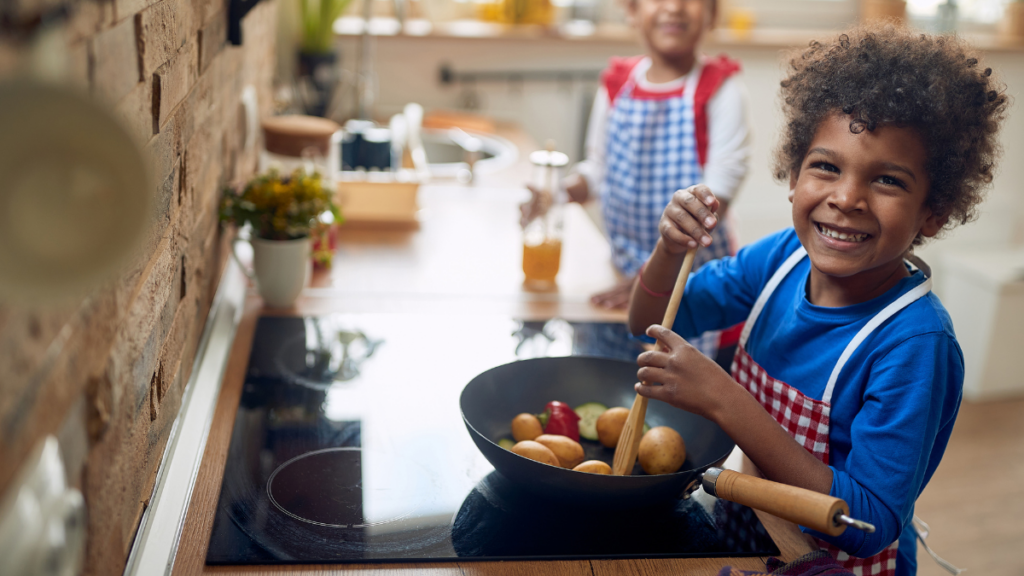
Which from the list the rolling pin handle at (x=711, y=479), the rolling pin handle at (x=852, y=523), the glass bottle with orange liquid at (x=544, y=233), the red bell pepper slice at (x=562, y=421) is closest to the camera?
the rolling pin handle at (x=852, y=523)

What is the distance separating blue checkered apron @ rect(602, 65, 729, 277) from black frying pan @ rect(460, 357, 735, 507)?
0.57m

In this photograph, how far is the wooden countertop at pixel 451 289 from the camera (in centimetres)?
83

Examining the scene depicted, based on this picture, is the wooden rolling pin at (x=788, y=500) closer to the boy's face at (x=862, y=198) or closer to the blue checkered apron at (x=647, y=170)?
the boy's face at (x=862, y=198)

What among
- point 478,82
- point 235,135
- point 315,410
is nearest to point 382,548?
point 315,410

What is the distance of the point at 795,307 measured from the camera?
1049mm

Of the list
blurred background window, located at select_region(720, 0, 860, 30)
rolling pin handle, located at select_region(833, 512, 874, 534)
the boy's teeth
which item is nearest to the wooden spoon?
the boy's teeth

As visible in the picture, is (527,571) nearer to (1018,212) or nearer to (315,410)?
(315,410)

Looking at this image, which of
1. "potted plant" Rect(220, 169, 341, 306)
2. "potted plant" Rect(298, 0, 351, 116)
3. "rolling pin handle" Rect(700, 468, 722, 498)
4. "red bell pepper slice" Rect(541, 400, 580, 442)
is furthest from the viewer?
"potted plant" Rect(298, 0, 351, 116)

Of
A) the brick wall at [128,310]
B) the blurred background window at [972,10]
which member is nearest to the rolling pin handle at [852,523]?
the brick wall at [128,310]

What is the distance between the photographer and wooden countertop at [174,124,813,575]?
2.72 feet

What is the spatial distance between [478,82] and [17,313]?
2836 mm

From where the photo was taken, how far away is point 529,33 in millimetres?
3143

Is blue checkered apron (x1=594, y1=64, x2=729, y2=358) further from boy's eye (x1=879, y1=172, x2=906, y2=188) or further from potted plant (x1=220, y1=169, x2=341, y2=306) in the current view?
boy's eye (x1=879, y1=172, x2=906, y2=188)

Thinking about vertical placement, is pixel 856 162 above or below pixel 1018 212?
above
